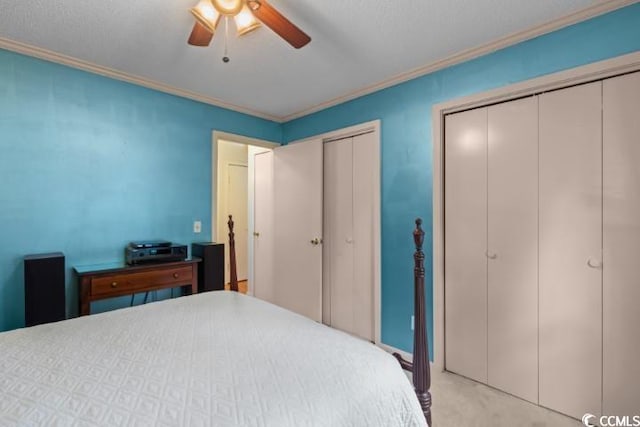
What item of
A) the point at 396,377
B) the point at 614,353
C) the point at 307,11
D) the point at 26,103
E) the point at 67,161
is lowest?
the point at 614,353

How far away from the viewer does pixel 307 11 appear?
171 centimetres

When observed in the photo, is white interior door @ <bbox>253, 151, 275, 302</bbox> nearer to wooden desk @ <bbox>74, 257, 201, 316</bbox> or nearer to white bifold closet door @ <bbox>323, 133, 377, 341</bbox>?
white bifold closet door @ <bbox>323, 133, 377, 341</bbox>

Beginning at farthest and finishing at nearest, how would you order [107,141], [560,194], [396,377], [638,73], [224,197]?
[224,197], [107,141], [560,194], [638,73], [396,377]

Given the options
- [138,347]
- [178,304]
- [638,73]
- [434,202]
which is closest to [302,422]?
[138,347]

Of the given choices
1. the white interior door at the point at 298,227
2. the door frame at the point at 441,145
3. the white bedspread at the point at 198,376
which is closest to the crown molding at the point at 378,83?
the door frame at the point at 441,145

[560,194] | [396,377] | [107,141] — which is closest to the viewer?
[396,377]

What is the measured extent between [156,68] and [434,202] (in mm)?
2459

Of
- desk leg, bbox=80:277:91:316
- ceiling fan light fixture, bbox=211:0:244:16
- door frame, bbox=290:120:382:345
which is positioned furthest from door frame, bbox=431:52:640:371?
desk leg, bbox=80:277:91:316

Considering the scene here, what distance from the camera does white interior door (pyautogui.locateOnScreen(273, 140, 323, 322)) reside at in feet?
10.4

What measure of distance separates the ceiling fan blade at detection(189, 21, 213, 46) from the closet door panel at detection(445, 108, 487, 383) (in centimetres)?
176

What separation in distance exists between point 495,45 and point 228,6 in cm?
173

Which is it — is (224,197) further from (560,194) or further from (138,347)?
(560,194)

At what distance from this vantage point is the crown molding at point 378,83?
5.65 ft

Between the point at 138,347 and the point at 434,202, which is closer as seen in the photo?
the point at 138,347
